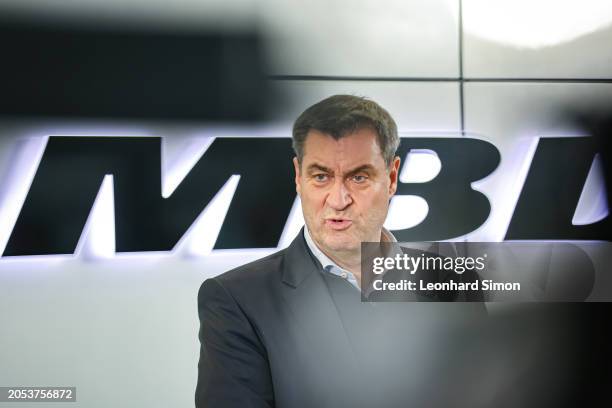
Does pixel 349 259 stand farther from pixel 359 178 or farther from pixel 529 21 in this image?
pixel 529 21

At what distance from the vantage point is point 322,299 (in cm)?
236

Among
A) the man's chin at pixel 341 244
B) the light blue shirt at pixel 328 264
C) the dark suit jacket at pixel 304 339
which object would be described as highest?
the man's chin at pixel 341 244

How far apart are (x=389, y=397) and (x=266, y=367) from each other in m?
0.42

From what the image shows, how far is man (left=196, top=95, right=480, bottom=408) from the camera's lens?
228 centimetres

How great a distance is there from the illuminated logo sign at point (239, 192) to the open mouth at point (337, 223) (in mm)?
140

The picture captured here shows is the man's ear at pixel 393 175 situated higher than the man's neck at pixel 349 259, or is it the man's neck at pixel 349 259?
the man's ear at pixel 393 175

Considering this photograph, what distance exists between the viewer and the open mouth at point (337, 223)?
234cm

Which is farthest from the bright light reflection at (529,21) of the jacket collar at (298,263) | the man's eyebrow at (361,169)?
the jacket collar at (298,263)

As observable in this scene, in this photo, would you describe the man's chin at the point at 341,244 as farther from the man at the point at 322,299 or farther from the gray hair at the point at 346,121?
the gray hair at the point at 346,121

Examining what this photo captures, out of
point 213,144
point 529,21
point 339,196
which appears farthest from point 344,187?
point 529,21

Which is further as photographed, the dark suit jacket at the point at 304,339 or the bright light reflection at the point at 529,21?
the bright light reflection at the point at 529,21

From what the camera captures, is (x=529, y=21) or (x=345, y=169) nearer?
(x=345, y=169)

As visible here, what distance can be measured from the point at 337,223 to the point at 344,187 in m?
0.12

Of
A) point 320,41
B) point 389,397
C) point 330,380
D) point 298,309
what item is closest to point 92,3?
point 320,41
